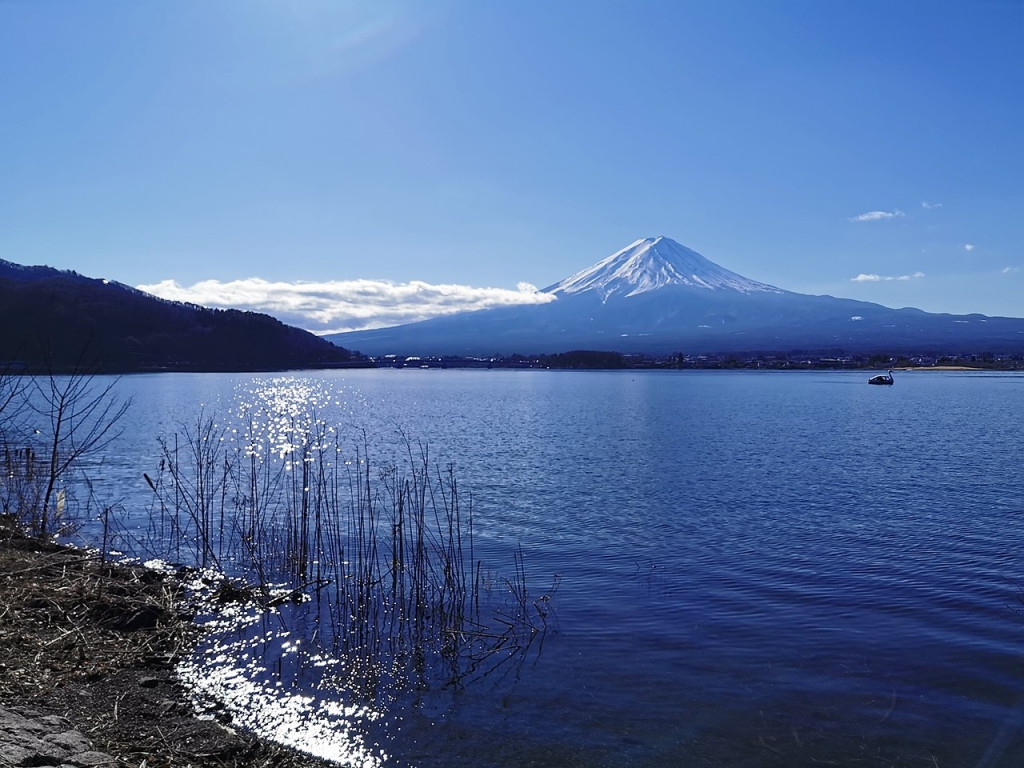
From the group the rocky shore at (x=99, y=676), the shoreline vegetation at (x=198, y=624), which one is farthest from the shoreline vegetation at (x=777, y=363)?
the rocky shore at (x=99, y=676)

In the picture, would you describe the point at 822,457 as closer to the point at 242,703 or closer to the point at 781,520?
the point at 781,520

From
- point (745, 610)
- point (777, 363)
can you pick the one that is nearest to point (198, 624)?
point (745, 610)

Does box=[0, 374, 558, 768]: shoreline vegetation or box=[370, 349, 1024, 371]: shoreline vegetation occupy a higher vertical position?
box=[370, 349, 1024, 371]: shoreline vegetation

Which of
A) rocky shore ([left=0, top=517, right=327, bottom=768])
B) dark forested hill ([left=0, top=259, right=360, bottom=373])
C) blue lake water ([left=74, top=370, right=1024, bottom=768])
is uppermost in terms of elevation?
dark forested hill ([left=0, top=259, right=360, bottom=373])

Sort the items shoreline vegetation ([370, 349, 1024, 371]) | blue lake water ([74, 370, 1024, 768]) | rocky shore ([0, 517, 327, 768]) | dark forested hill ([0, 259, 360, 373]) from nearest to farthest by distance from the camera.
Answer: rocky shore ([0, 517, 327, 768]), blue lake water ([74, 370, 1024, 768]), dark forested hill ([0, 259, 360, 373]), shoreline vegetation ([370, 349, 1024, 371])

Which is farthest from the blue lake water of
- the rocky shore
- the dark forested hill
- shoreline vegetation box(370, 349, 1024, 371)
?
shoreline vegetation box(370, 349, 1024, 371)

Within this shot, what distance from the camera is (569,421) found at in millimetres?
43594

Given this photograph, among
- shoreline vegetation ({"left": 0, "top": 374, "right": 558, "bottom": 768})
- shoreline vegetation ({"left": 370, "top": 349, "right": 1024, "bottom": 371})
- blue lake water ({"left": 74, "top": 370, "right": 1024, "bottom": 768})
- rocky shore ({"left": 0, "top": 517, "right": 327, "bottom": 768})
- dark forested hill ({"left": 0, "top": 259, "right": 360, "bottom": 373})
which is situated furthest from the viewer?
shoreline vegetation ({"left": 370, "top": 349, "right": 1024, "bottom": 371})

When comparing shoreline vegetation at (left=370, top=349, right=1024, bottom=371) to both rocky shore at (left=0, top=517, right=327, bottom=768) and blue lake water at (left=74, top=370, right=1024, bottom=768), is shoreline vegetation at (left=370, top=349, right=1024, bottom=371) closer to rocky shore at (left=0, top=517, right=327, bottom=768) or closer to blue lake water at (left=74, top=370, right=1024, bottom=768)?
blue lake water at (left=74, top=370, right=1024, bottom=768)

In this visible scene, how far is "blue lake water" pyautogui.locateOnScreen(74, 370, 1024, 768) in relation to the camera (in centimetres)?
705

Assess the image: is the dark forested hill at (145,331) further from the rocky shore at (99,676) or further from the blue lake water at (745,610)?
the rocky shore at (99,676)

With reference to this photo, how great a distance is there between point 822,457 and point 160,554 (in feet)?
74.2

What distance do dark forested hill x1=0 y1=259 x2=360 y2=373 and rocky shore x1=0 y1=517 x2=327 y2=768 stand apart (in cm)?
7602

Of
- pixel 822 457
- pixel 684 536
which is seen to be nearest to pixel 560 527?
pixel 684 536
